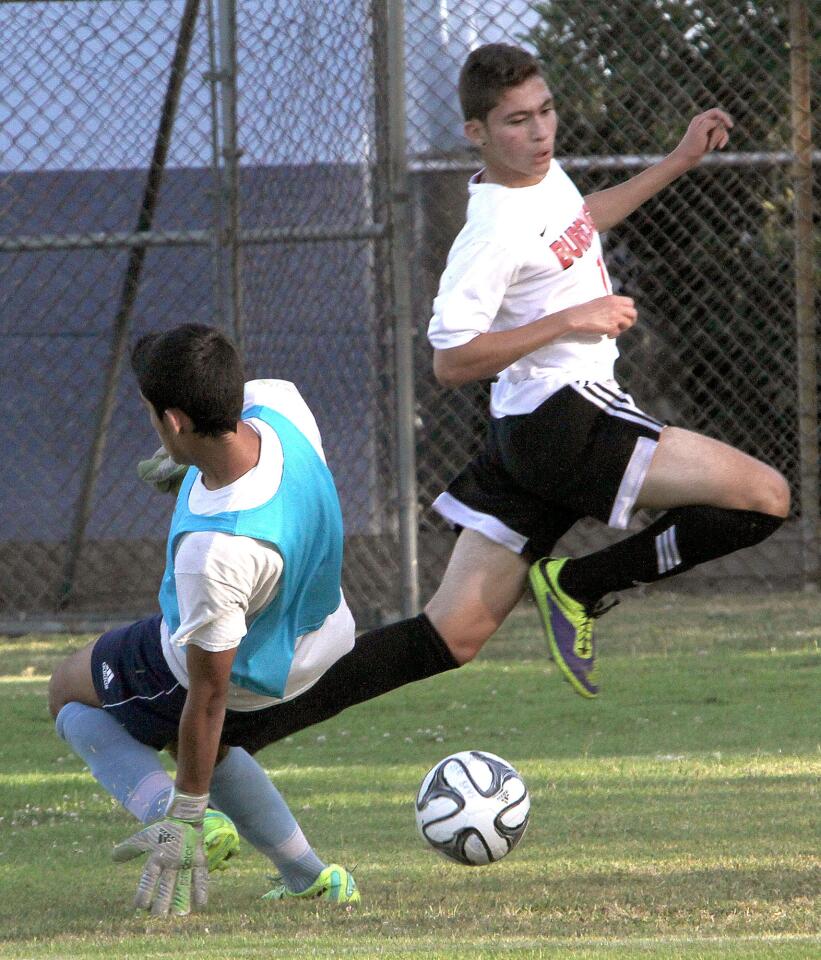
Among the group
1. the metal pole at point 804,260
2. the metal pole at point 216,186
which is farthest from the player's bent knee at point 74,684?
the metal pole at point 804,260

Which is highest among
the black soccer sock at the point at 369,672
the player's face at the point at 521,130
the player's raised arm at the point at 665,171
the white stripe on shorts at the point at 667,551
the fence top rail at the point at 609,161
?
the player's face at the point at 521,130

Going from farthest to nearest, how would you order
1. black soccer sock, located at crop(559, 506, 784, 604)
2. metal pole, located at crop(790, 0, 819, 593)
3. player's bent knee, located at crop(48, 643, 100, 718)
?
metal pole, located at crop(790, 0, 819, 593), black soccer sock, located at crop(559, 506, 784, 604), player's bent knee, located at crop(48, 643, 100, 718)

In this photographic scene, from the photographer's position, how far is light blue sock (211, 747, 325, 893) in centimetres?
382

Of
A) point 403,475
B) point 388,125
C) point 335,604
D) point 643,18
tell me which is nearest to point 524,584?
point 335,604

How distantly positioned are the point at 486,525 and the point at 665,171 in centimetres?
118

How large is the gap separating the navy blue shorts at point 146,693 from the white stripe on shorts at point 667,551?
42.3 inches

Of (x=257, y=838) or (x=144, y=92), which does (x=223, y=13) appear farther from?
(x=257, y=838)

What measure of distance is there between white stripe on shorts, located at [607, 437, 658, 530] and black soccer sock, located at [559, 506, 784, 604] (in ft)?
0.41

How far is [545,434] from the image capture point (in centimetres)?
Result: 433

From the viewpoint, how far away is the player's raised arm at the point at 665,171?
15.6 ft

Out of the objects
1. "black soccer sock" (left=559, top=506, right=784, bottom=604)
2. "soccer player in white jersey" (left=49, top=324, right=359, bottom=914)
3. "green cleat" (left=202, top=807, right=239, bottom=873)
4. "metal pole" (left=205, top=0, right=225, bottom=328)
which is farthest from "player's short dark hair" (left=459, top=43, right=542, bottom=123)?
"metal pole" (left=205, top=0, right=225, bottom=328)

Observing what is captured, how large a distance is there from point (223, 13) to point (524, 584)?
4.00 metres

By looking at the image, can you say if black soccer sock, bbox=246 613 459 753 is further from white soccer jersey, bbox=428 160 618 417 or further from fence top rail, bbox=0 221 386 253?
fence top rail, bbox=0 221 386 253

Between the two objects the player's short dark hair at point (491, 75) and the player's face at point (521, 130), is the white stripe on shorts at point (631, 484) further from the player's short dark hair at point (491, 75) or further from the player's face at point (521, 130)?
the player's short dark hair at point (491, 75)
